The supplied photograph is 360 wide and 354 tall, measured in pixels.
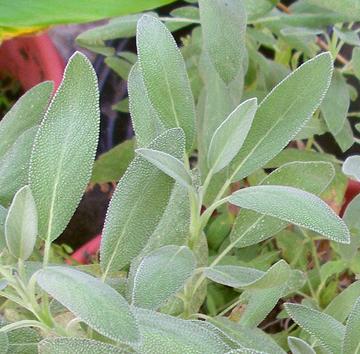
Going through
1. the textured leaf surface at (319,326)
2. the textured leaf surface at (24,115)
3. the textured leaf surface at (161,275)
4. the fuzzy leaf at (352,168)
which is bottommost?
the textured leaf surface at (319,326)

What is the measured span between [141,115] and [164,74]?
4 cm

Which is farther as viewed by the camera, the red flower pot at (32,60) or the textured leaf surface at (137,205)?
the red flower pot at (32,60)

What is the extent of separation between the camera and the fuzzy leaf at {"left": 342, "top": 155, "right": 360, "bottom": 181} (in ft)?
1.48

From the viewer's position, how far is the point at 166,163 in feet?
1.25

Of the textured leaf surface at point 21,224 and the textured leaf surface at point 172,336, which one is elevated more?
the textured leaf surface at point 21,224

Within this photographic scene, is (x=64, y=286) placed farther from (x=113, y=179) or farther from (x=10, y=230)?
(x=113, y=179)

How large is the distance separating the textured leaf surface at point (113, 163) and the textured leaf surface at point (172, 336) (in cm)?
36

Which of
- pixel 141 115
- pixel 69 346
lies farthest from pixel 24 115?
pixel 69 346

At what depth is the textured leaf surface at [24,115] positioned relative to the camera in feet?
1.62

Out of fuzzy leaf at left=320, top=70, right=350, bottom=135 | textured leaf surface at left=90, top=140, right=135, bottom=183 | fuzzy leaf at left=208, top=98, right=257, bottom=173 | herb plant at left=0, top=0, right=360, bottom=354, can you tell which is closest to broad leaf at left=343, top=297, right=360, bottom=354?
herb plant at left=0, top=0, right=360, bottom=354

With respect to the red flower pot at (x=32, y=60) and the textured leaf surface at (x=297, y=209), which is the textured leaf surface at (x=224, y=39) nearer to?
the textured leaf surface at (x=297, y=209)

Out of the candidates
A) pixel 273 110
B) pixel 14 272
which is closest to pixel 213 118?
pixel 273 110

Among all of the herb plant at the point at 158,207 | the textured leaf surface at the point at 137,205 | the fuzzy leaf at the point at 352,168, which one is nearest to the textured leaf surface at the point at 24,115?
the herb plant at the point at 158,207

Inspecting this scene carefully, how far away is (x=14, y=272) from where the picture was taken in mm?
432
